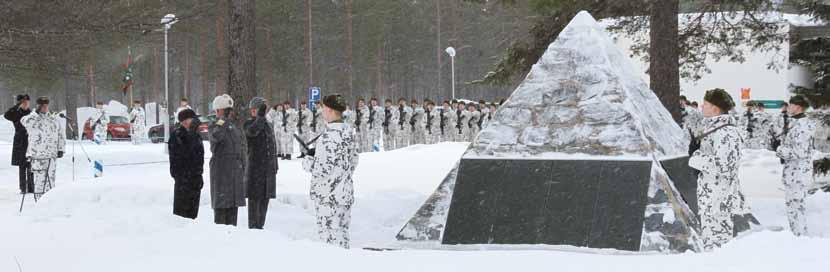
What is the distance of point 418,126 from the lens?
2848 cm

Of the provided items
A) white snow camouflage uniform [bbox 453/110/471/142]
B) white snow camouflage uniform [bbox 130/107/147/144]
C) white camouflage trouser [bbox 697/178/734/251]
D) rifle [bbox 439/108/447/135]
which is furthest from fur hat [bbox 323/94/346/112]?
white snow camouflage uniform [bbox 130/107/147/144]

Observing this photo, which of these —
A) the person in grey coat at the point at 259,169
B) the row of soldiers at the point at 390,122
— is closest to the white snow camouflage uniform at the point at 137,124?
the row of soldiers at the point at 390,122

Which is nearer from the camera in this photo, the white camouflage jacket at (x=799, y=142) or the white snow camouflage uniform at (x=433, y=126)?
the white camouflage jacket at (x=799, y=142)

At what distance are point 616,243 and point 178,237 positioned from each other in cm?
389

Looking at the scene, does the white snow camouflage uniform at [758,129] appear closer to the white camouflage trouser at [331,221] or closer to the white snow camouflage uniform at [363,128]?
the white snow camouflage uniform at [363,128]

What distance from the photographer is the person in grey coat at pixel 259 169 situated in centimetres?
984

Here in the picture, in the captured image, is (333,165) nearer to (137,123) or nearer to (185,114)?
(185,114)

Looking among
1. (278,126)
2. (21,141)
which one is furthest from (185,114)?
(278,126)

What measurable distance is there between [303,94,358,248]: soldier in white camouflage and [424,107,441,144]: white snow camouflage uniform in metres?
20.2

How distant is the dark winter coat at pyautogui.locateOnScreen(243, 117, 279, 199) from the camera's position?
984 centimetres

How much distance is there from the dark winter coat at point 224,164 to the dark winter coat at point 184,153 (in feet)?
0.50

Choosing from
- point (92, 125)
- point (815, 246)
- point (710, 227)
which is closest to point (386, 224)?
point (710, 227)

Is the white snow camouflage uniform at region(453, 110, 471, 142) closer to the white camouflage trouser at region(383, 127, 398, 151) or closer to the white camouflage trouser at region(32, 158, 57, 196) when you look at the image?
the white camouflage trouser at region(383, 127, 398, 151)

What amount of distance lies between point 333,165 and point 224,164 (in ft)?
5.64
